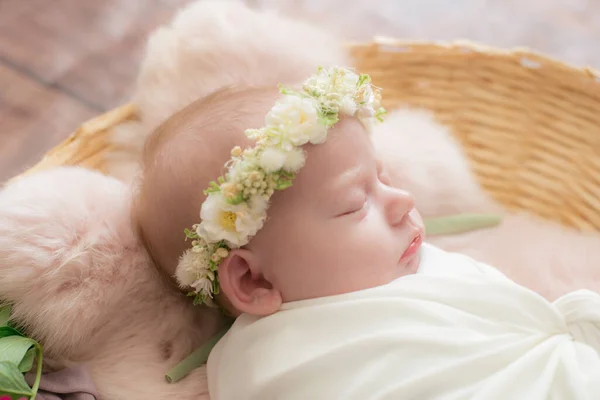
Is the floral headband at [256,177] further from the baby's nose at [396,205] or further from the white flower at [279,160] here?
the baby's nose at [396,205]

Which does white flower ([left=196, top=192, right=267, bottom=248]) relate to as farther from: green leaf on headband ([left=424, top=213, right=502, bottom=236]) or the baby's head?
green leaf on headband ([left=424, top=213, right=502, bottom=236])

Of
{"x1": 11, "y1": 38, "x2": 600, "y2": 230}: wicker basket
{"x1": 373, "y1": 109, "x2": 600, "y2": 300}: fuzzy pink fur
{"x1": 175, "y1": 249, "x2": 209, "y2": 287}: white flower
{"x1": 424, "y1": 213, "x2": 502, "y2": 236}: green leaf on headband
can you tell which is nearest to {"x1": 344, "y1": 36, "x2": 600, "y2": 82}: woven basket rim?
{"x1": 11, "y1": 38, "x2": 600, "y2": 230}: wicker basket

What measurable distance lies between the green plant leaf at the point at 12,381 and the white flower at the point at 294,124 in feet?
1.61

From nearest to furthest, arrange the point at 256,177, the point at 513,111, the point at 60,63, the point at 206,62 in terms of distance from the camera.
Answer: the point at 256,177, the point at 206,62, the point at 513,111, the point at 60,63

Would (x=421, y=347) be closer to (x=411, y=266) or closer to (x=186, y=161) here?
(x=411, y=266)

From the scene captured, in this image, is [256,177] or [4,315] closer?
[256,177]

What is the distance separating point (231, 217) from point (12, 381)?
1.27 feet

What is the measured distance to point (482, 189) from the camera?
4.97 feet

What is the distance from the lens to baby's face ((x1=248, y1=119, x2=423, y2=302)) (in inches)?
37.0

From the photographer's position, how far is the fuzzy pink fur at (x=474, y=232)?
1356 mm

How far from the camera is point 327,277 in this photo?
3.16ft

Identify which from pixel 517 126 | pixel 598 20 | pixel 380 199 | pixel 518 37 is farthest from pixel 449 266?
pixel 598 20

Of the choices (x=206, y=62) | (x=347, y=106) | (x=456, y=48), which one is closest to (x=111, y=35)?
(x=206, y=62)

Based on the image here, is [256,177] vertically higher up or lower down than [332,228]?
higher up
